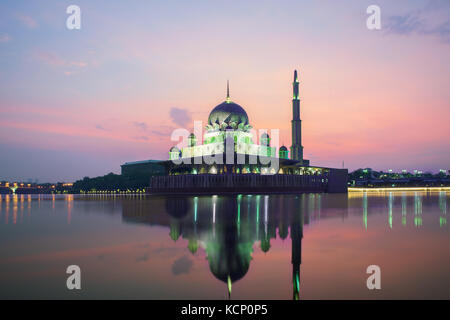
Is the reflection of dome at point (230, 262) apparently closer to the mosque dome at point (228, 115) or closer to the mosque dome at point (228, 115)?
the mosque dome at point (228, 115)

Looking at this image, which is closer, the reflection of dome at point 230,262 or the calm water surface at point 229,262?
the calm water surface at point 229,262

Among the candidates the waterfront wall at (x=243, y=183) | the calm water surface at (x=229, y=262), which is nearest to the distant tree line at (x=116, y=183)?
the waterfront wall at (x=243, y=183)

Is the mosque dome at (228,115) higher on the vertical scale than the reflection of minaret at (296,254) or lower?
higher

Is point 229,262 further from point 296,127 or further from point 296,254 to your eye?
point 296,127

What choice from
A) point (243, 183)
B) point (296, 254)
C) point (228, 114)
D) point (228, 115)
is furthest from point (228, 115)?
point (296, 254)

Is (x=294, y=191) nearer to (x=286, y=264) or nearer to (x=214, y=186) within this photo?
(x=214, y=186)

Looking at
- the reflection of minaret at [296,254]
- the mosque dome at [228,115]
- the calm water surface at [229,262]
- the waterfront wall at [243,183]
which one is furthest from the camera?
the mosque dome at [228,115]

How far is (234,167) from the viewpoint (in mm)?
63031

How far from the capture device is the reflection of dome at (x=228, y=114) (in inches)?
2938

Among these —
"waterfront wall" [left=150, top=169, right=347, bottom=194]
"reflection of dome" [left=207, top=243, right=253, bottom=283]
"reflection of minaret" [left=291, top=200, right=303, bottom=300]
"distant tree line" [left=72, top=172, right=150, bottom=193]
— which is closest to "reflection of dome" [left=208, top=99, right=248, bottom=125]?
"waterfront wall" [left=150, top=169, right=347, bottom=194]

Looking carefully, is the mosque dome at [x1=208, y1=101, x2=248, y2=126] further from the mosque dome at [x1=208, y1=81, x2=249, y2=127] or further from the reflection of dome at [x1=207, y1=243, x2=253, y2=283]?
the reflection of dome at [x1=207, y1=243, x2=253, y2=283]

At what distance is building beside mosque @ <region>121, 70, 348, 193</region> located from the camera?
60.0m

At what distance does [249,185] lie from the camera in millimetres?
59969

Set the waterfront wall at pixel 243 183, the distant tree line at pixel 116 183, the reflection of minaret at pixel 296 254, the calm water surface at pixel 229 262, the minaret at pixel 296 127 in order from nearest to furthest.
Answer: the calm water surface at pixel 229 262, the reflection of minaret at pixel 296 254, the waterfront wall at pixel 243 183, the distant tree line at pixel 116 183, the minaret at pixel 296 127
